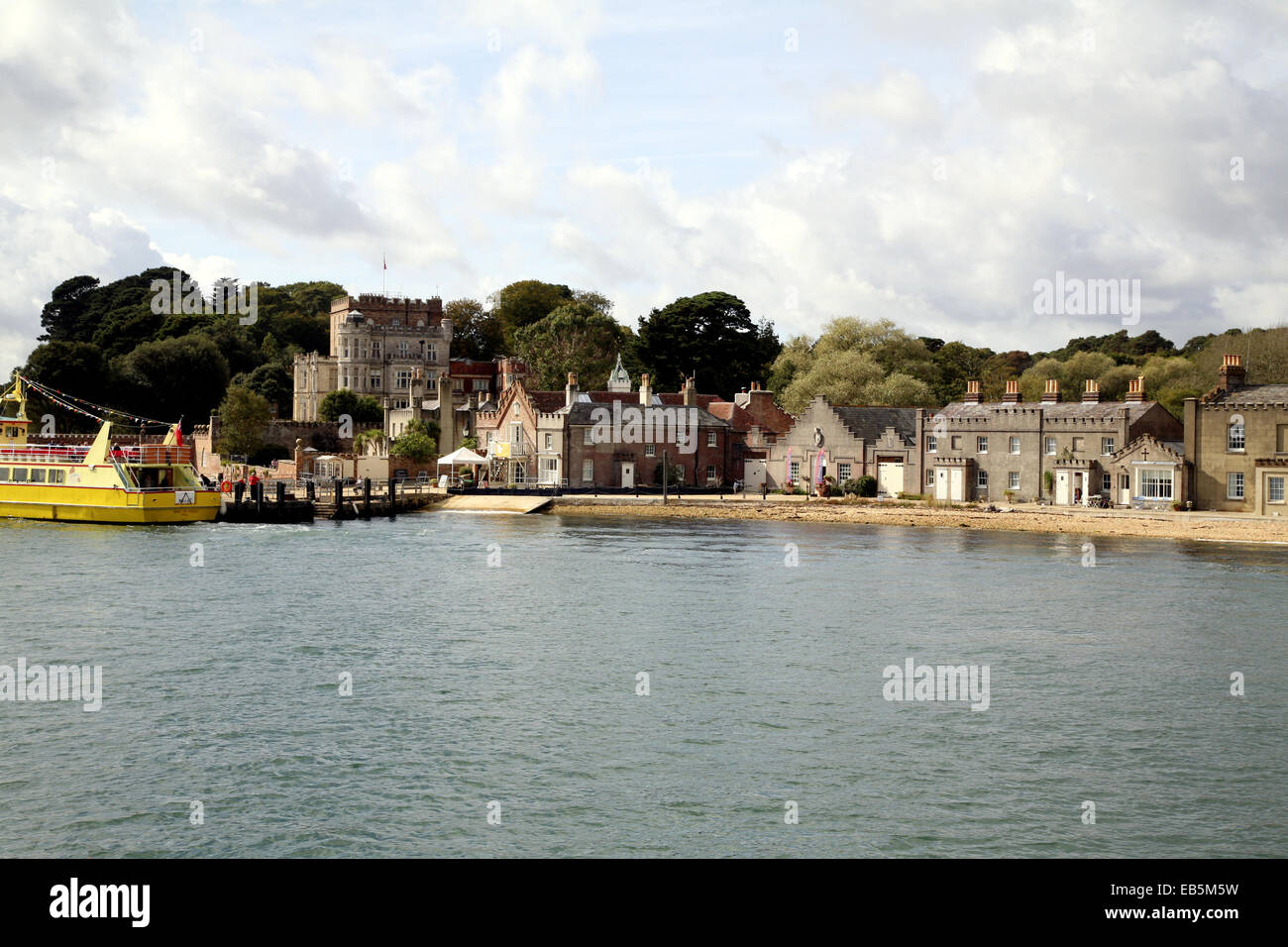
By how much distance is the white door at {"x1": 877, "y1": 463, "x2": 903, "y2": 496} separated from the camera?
68875 millimetres

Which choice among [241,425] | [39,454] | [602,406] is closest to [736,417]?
[602,406]

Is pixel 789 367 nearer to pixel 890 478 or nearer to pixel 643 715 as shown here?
pixel 890 478

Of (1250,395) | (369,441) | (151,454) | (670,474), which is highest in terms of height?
(1250,395)

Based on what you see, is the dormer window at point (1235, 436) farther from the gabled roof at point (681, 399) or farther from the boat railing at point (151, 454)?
the boat railing at point (151, 454)

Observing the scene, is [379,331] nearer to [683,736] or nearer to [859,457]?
[859,457]

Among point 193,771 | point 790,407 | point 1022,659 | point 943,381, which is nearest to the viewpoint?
point 193,771

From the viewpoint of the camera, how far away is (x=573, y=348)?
9375 centimetres

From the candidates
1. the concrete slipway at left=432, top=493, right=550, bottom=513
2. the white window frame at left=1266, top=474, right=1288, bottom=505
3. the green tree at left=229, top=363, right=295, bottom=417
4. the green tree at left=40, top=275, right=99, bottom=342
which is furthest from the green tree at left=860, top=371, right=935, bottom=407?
the green tree at left=40, top=275, right=99, bottom=342

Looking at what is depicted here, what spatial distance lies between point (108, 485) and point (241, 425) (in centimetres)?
3101

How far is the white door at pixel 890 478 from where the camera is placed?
68.9m

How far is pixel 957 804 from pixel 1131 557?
32625 millimetres

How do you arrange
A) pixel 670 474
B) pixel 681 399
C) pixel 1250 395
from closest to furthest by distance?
1. pixel 1250 395
2. pixel 670 474
3. pixel 681 399

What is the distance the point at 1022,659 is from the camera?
26.7m
